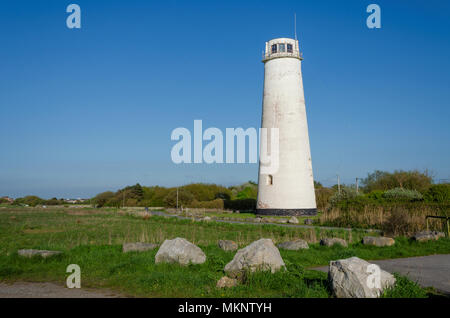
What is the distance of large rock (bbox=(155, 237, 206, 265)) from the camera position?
32.6 feet

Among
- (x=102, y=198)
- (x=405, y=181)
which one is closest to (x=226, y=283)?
(x=405, y=181)

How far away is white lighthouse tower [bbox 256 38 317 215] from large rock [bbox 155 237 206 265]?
21.9 m

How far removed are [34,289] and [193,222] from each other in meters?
18.8

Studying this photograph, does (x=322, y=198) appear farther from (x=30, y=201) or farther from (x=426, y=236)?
(x=30, y=201)

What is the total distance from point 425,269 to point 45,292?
8.94 metres

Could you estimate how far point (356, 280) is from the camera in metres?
6.25

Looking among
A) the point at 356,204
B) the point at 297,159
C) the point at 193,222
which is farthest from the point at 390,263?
the point at 297,159

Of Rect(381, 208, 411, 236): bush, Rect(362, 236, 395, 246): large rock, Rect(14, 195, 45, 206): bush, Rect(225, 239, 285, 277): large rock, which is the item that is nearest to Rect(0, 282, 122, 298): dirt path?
Rect(225, 239, 285, 277): large rock

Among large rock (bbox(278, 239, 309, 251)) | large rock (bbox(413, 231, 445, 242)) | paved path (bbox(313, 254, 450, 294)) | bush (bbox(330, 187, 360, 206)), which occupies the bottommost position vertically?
paved path (bbox(313, 254, 450, 294))

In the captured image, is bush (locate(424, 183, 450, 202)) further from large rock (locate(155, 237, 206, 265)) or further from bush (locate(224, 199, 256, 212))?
bush (locate(224, 199, 256, 212))

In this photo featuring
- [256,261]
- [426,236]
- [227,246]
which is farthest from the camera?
[426,236]

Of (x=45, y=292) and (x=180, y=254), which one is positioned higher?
(x=180, y=254)
